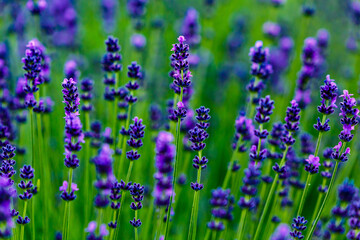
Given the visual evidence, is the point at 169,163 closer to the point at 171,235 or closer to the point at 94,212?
the point at 94,212

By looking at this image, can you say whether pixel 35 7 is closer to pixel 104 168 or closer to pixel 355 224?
pixel 104 168

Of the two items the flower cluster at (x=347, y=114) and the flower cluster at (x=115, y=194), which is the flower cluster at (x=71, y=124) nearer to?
the flower cluster at (x=115, y=194)

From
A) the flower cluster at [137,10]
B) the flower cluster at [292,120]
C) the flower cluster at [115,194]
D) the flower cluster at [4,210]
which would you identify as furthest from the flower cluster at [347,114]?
the flower cluster at [137,10]

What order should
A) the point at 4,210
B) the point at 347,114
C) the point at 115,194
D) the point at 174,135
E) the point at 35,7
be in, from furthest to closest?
the point at 35,7 → the point at 174,135 → the point at 115,194 → the point at 347,114 → the point at 4,210

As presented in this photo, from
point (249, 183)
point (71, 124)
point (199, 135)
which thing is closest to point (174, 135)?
point (249, 183)

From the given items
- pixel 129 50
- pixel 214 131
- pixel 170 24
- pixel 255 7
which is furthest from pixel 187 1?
pixel 214 131

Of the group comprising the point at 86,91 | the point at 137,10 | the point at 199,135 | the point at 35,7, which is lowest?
the point at 199,135

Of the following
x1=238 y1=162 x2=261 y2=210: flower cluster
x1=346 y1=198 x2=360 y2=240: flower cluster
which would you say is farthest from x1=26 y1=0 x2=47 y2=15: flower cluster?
x1=346 y1=198 x2=360 y2=240: flower cluster

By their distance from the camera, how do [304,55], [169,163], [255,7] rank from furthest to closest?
[255,7] → [304,55] → [169,163]

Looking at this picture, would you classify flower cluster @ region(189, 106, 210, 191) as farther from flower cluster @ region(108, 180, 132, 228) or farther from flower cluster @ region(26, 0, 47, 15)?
flower cluster @ region(26, 0, 47, 15)
